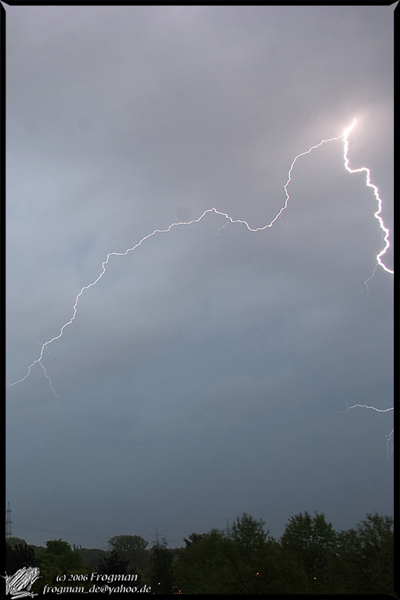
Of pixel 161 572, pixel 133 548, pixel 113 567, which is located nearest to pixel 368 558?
pixel 161 572

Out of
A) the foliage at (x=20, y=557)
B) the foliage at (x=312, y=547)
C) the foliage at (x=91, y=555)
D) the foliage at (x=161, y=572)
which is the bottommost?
the foliage at (x=91, y=555)

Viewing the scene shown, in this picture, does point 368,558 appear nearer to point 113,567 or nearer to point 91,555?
point 113,567

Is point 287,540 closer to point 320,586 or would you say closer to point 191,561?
point 320,586

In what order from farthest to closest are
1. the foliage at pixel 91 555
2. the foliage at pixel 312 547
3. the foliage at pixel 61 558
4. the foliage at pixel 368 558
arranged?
the foliage at pixel 91 555 < the foliage at pixel 61 558 < the foliage at pixel 312 547 < the foliage at pixel 368 558

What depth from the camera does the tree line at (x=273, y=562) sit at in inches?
911

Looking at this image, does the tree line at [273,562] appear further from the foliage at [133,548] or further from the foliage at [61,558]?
the foliage at [133,548]

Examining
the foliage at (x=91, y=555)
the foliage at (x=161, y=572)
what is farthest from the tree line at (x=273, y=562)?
the foliage at (x=91, y=555)

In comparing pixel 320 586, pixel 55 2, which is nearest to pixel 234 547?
pixel 320 586

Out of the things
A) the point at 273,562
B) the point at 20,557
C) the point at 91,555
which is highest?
the point at 273,562

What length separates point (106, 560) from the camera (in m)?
31.8

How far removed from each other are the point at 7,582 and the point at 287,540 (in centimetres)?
2274

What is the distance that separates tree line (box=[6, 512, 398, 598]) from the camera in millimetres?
23141

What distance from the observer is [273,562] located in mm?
24734

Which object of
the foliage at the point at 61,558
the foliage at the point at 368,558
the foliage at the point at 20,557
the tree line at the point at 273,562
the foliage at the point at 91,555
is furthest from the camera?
the foliage at the point at 91,555
